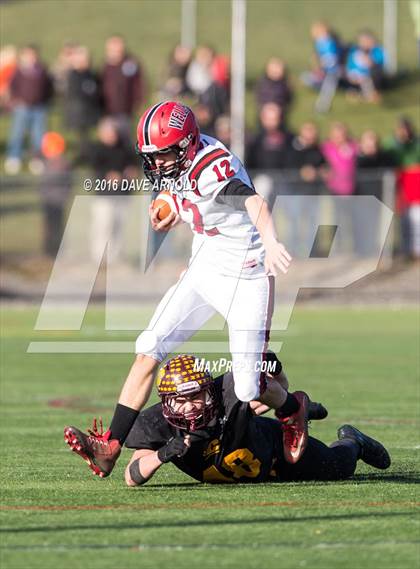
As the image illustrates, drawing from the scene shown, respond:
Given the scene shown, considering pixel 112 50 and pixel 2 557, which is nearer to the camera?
pixel 2 557

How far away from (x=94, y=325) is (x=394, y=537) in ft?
42.3

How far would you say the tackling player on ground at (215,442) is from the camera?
282 inches

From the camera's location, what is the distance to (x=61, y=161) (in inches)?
911

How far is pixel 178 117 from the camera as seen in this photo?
25.2 ft

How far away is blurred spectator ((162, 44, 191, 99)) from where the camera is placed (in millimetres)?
26875

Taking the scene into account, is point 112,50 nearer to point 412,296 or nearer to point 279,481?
point 412,296

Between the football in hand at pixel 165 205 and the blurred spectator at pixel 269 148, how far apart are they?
1319cm

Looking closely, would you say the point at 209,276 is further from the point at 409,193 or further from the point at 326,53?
the point at 326,53

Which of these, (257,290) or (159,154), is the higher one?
(159,154)

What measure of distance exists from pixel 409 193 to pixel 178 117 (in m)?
14.8

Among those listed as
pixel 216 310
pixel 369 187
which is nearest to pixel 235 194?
pixel 216 310

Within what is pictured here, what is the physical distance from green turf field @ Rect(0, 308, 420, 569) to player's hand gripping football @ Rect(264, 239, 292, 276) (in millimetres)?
1252

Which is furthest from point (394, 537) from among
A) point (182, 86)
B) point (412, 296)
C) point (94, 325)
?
point (182, 86)

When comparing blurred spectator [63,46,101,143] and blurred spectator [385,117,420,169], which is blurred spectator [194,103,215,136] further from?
blurred spectator [385,117,420,169]
